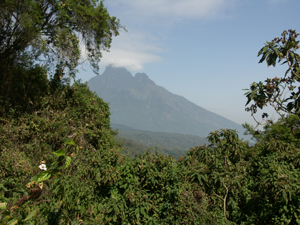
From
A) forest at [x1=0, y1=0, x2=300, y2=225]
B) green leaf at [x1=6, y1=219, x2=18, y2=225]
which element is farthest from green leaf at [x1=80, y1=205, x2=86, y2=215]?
green leaf at [x1=6, y1=219, x2=18, y2=225]

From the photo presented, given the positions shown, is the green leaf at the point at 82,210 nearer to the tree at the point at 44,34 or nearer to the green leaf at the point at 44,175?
the green leaf at the point at 44,175

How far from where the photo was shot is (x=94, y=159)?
13.1 feet

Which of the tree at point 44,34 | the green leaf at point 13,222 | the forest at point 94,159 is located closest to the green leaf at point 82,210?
the forest at point 94,159

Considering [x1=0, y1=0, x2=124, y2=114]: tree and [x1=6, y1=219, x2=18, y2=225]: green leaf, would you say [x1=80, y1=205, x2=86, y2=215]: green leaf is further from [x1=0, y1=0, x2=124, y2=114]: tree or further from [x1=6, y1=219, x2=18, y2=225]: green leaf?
[x1=0, y1=0, x2=124, y2=114]: tree

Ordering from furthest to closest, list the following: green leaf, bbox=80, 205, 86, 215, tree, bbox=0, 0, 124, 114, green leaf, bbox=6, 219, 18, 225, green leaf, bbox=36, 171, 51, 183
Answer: tree, bbox=0, 0, 124, 114
green leaf, bbox=80, 205, 86, 215
green leaf, bbox=36, 171, 51, 183
green leaf, bbox=6, 219, 18, 225

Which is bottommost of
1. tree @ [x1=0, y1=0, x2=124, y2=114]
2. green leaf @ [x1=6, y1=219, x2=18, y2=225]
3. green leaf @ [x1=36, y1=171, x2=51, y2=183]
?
green leaf @ [x1=6, y1=219, x2=18, y2=225]

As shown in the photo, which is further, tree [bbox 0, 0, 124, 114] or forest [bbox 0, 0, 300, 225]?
tree [bbox 0, 0, 124, 114]

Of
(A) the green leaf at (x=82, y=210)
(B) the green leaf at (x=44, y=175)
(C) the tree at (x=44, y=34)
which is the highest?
(C) the tree at (x=44, y=34)

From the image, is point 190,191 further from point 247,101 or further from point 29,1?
point 29,1

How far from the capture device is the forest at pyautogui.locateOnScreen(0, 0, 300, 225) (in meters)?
2.96

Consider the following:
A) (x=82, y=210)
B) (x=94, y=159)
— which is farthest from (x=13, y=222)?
(x=94, y=159)

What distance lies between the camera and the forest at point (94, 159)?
2.96m

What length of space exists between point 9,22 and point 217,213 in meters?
8.14

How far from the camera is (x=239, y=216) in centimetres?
409
